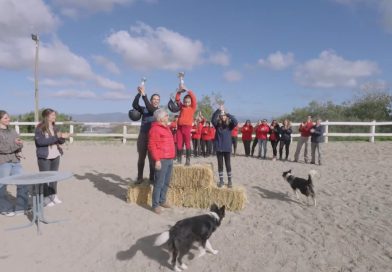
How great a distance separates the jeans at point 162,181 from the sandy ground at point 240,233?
31cm

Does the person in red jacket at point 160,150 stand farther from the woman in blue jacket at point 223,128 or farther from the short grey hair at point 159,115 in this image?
the woman in blue jacket at point 223,128

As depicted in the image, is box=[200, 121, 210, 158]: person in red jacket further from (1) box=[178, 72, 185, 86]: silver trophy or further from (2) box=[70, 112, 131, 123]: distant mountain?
(1) box=[178, 72, 185, 86]: silver trophy

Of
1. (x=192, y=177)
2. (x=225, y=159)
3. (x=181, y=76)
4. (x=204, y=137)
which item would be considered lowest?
(x=192, y=177)

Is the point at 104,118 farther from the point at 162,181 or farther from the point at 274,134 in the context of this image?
the point at 162,181

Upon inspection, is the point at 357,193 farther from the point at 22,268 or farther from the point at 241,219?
the point at 22,268

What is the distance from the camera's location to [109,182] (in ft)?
31.6

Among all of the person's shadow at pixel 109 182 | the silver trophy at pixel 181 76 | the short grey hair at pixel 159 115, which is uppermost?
the silver trophy at pixel 181 76

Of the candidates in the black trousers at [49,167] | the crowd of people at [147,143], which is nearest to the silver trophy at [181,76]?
the crowd of people at [147,143]

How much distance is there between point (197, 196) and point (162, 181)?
0.94 meters

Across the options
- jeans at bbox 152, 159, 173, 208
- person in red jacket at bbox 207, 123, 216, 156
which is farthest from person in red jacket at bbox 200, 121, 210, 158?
jeans at bbox 152, 159, 173, 208

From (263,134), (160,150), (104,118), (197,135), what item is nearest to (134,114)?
(160,150)

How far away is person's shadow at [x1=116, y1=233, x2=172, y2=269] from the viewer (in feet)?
15.9

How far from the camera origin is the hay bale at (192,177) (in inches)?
278

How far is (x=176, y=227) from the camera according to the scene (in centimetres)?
454
